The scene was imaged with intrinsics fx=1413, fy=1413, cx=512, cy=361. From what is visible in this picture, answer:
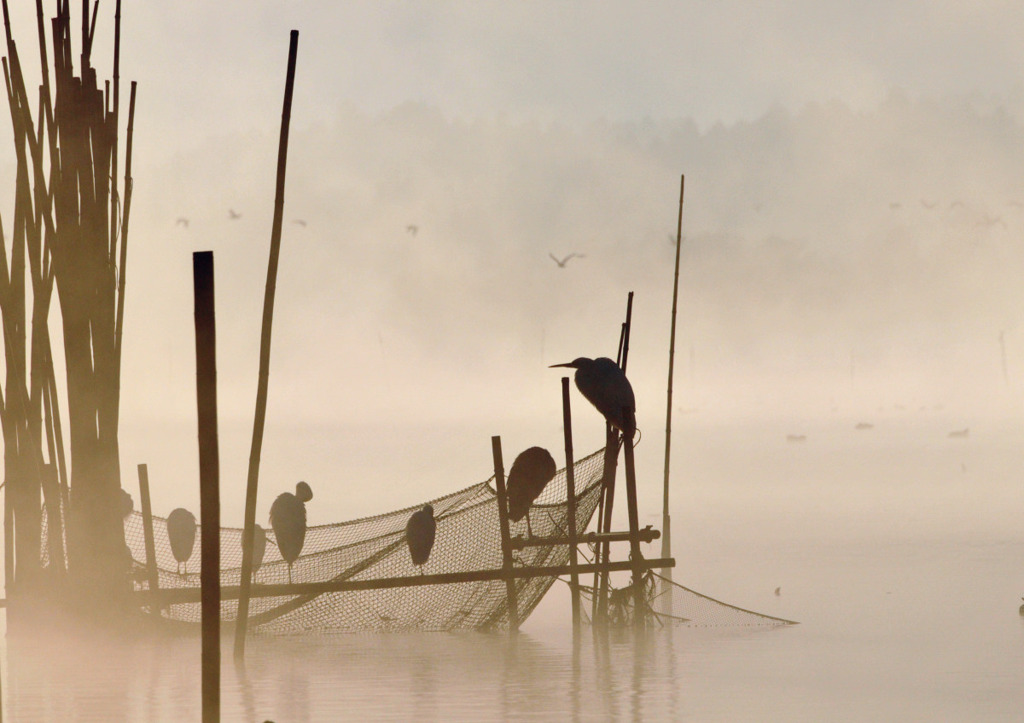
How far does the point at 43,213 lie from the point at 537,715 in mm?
6206

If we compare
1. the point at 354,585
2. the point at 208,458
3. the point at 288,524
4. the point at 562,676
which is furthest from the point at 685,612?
the point at 208,458

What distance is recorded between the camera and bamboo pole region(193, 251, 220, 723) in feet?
21.5

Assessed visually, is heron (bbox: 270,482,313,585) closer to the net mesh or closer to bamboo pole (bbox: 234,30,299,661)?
the net mesh

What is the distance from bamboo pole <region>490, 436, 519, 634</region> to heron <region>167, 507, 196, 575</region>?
120 inches

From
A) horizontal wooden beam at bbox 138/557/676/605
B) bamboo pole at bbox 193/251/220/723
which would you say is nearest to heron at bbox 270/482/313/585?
horizontal wooden beam at bbox 138/557/676/605

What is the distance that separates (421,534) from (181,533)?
272cm

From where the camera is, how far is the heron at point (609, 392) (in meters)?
13.2

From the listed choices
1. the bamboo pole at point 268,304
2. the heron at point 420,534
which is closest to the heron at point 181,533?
the heron at point 420,534

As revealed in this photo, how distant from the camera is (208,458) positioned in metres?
6.64

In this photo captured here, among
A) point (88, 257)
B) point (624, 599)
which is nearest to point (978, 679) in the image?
point (624, 599)

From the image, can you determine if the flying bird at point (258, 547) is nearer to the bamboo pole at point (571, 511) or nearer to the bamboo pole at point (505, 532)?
the bamboo pole at point (505, 532)

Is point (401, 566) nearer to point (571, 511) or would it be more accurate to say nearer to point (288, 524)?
point (288, 524)

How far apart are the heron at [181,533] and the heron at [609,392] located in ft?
13.2

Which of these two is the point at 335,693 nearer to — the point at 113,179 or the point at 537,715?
the point at 537,715
